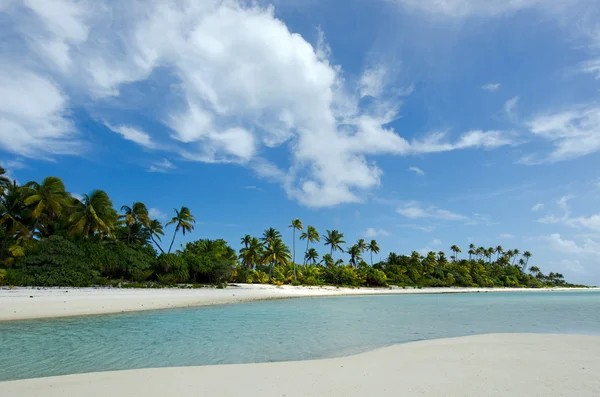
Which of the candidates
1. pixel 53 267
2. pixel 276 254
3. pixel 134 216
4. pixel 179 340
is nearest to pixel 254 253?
pixel 276 254

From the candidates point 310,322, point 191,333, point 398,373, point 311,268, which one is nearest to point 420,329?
point 310,322

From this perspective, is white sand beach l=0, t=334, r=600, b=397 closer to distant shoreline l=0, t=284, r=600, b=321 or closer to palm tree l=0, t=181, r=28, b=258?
distant shoreline l=0, t=284, r=600, b=321

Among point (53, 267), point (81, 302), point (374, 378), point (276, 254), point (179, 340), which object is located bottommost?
point (179, 340)

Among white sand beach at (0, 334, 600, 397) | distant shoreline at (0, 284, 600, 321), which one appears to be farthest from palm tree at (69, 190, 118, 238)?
white sand beach at (0, 334, 600, 397)

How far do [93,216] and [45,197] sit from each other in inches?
167

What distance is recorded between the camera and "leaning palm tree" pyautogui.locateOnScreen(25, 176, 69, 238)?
29808 millimetres

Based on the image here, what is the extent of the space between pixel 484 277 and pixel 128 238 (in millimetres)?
79758

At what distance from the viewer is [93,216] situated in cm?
3278

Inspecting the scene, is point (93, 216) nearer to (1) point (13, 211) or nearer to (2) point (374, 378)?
(1) point (13, 211)

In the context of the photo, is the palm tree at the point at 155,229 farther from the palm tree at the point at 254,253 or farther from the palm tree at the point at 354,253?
the palm tree at the point at 354,253

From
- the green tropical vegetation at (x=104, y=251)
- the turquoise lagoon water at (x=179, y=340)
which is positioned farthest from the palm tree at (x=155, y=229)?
the turquoise lagoon water at (x=179, y=340)

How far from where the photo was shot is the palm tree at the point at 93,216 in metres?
32.6

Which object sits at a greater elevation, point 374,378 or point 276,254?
point 276,254

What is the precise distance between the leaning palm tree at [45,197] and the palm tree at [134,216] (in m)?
8.92
